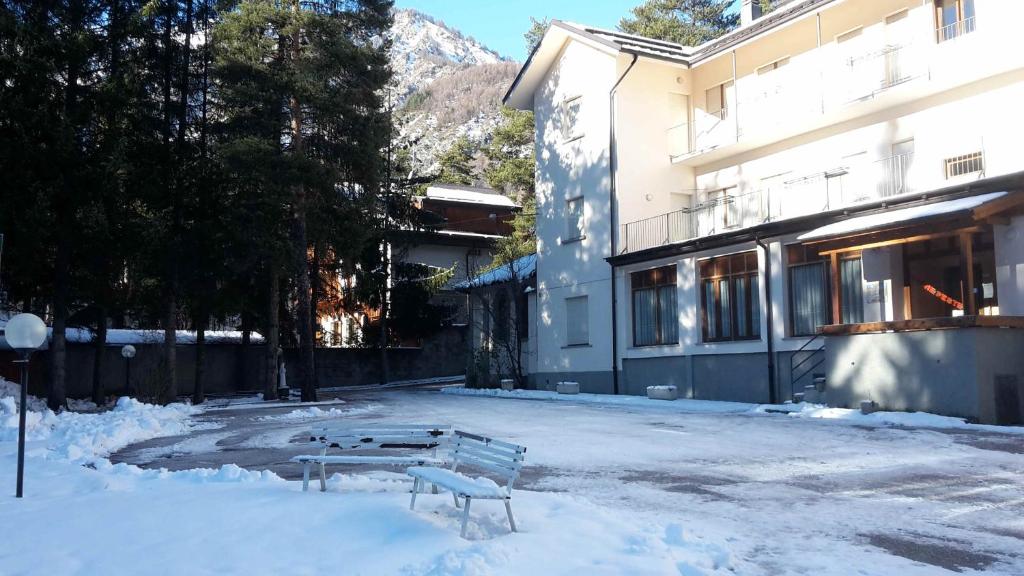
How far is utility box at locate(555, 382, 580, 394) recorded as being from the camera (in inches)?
1094

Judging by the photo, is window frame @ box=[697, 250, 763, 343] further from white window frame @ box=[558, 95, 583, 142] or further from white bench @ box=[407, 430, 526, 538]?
white bench @ box=[407, 430, 526, 538]

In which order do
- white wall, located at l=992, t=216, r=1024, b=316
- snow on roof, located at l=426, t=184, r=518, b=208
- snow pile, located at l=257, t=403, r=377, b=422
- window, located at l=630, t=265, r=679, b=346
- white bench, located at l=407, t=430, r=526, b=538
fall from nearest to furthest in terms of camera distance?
white bench, located at l=407, t=430, r=526, b=538 < white wall, located at l=992, t=216, r=1024, b=316 < snow pile, located at l=257, t=403, r=377, b=422 < window, located at l=630, t=265, r=679, b=346 < snow on roof, located at l=426, t=184, r=518, b=208

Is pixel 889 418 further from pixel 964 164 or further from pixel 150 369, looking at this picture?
pixel 150 369

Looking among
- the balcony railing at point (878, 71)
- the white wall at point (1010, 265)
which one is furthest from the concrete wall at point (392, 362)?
the white wall at point (1010, 265)

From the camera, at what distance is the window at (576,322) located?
29.2 m

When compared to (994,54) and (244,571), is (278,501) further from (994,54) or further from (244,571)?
(994,54)

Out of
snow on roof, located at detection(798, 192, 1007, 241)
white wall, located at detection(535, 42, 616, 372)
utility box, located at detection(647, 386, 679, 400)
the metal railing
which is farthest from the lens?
white wall, located at detection(535, 42, 616, 372)

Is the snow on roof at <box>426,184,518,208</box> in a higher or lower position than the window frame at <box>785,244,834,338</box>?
higher

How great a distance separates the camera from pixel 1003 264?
56.5 feet

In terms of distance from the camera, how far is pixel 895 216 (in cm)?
1806

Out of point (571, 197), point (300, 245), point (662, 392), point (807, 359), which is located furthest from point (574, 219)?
point (807, 359)

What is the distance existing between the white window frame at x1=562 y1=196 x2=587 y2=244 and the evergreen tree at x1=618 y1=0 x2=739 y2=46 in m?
20.1

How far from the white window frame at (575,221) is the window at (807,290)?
8.96 m

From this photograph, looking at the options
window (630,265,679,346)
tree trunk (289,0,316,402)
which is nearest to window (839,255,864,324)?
window (630,265,679,346)
